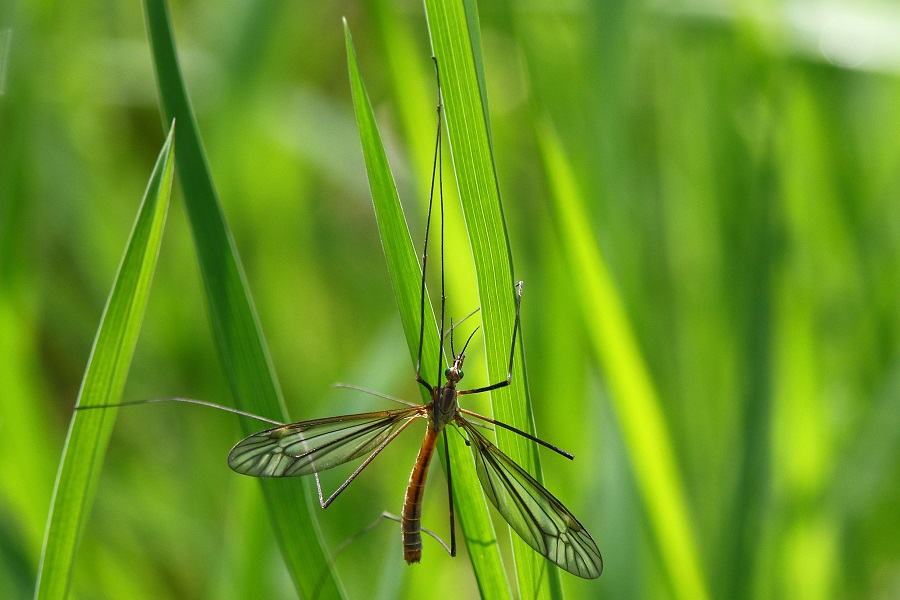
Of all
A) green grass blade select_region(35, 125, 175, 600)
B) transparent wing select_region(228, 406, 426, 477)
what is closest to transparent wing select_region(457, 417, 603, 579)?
transparent wing select_region(228, 406, 426, 477)

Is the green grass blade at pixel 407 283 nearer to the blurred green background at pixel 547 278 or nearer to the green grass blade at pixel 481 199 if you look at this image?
the green grass blade at pixel 481 199

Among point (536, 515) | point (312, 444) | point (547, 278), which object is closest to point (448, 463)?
point (536, 515)

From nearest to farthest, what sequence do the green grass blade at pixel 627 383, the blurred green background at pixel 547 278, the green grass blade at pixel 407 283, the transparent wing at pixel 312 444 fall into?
1. the green grass blade at pixel 407 283
2. the transparent wing at pixel 312 444
3. the green grass blade at pixel 627 383
4. the blurred green background at pixel 547 278

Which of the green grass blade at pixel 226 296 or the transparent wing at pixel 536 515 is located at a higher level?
the green grass blade at pixel 226 296

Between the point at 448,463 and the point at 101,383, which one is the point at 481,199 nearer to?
the point at 448,463

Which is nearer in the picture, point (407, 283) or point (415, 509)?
point (407, 283)

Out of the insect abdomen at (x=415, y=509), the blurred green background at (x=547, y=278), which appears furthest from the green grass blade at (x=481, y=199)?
the blurred green background at (x=547, y=278)
